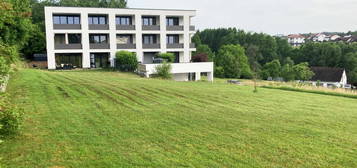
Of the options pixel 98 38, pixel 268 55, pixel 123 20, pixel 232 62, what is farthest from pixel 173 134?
pixel 268 55

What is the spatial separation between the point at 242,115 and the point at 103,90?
25.5 ft

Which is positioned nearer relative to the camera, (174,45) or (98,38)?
(98,38)

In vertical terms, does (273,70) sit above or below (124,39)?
below

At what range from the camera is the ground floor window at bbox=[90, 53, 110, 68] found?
3700 centimetres

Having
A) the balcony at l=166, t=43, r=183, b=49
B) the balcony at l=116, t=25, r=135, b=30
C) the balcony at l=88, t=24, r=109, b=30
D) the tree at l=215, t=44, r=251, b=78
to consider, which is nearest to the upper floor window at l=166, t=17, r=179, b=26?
the balcony at l=166, t=43, r=183, b=49

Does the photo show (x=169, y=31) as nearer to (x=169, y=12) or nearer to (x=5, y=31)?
(x=169, y=12)

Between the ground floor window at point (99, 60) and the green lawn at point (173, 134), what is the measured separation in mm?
23853

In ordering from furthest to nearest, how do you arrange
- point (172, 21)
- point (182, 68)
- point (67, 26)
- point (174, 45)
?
point (172, 21) → point (174, 45) → point (67, 26) → point (182, 68)

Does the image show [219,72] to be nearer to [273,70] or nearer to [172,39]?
[273,70]

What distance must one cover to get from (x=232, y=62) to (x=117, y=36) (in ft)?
92.9

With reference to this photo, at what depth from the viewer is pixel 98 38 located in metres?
37.5

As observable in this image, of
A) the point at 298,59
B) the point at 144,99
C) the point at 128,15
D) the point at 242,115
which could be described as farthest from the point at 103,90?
the point at 298,59

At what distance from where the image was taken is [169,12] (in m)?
39.8

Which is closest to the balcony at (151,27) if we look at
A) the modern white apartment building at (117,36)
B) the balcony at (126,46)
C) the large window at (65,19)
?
the modern white apartment building at (117,36)
